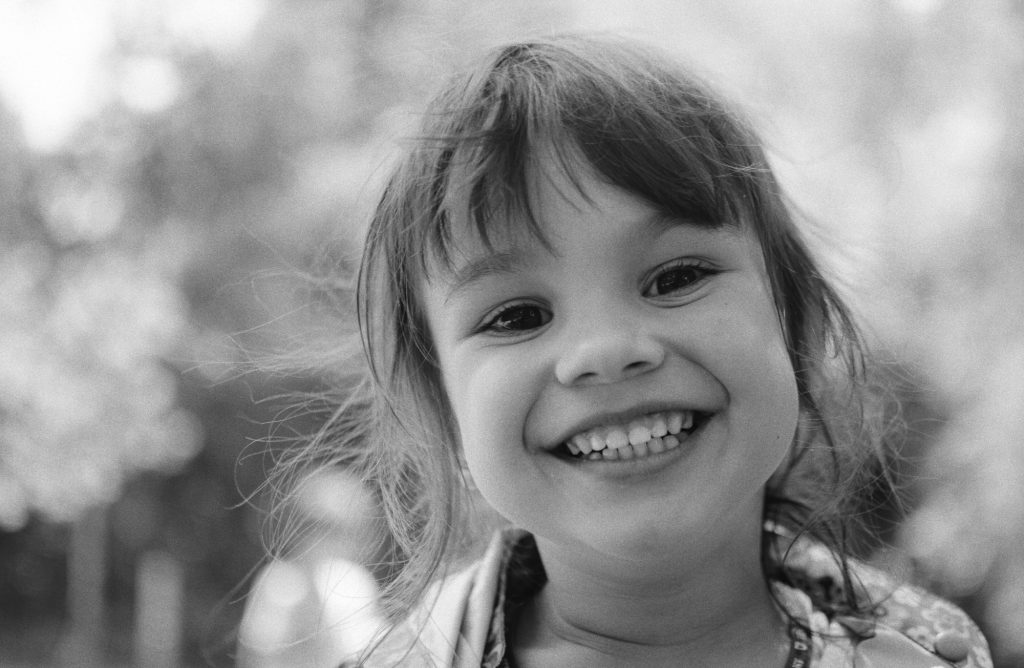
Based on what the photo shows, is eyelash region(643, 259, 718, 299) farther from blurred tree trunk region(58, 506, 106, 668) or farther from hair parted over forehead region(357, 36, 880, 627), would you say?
blurred tree trunk region(58, 506, 106, 668)

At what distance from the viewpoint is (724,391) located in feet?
3.67

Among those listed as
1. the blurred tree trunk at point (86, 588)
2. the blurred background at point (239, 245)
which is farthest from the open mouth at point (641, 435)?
the blurred tree trunk at point (86, 588)

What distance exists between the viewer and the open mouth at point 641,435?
3.66 feet

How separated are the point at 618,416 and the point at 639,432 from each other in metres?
0.03

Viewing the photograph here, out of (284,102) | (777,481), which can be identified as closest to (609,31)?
(777,481)

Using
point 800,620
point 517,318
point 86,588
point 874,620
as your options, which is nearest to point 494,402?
point 517,318

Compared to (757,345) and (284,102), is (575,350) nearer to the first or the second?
(757,345)

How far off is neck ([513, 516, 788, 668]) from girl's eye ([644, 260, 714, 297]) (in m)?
0.30

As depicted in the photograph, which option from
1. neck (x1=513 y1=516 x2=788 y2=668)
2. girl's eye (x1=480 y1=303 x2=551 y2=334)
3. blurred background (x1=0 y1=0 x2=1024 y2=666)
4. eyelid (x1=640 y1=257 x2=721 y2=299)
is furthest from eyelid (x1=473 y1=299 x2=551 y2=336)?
blurred background (x1=0 y1=0 x2=1024 y2=666)

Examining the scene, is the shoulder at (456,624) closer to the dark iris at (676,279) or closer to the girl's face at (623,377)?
the girl's face at (623,377)

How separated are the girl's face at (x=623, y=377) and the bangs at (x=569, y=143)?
2cm

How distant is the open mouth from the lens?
3.66 ft

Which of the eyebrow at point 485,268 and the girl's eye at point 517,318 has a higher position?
the eyebrow at point 485,268

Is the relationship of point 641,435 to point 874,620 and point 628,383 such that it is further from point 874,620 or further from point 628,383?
point 874,620
